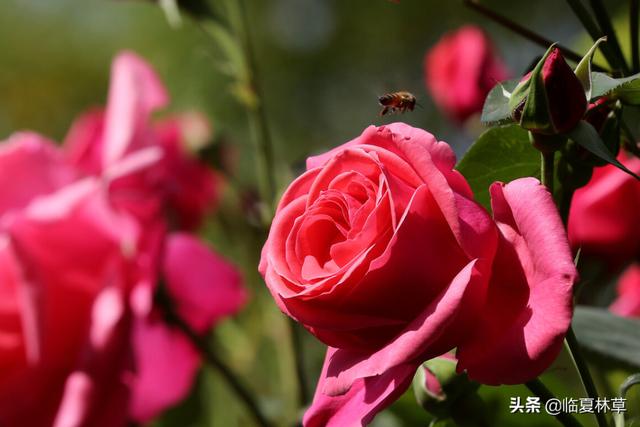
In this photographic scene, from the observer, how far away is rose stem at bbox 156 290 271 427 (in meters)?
0.67

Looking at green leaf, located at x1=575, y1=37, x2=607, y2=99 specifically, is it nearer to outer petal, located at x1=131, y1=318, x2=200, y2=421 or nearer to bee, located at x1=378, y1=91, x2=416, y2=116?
bee, located at x1=378, y1=91, x2=416, y2=116

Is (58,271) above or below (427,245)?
below

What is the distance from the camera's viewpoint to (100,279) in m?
0.73

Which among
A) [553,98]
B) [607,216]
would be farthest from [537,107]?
[607,216]

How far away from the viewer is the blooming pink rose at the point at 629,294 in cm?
76

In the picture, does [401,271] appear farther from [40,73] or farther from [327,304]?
[40,73]

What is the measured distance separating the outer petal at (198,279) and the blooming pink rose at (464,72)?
0.28 meters

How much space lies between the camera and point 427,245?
1.25 ft

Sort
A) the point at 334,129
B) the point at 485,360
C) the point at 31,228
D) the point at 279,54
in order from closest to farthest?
the point at 485,360 → the point at 31,228 → the point at 334,129 → the point at 279,54

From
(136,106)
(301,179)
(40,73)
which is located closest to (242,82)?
(136,106)

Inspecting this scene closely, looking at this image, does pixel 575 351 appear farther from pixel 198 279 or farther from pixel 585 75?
pixel 198 279

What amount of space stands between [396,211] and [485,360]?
0.22 ft

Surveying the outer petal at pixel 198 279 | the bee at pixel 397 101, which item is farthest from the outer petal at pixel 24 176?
the bee at pixel 397 101

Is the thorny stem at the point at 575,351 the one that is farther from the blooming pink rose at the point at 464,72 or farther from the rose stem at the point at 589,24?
the blooming pink rose at the point at 464,72
